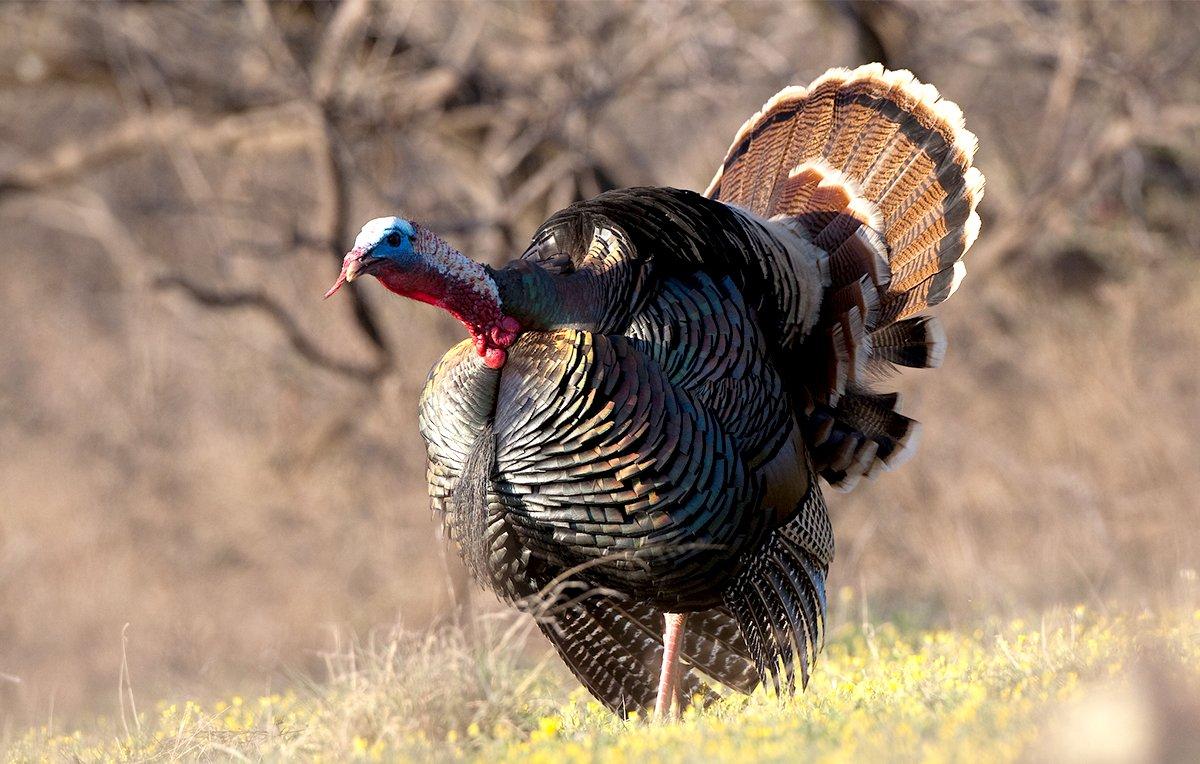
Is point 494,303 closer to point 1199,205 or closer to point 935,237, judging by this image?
point 935,237

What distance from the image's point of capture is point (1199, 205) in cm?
1076

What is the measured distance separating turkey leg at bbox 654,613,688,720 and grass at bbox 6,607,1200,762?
0.17m

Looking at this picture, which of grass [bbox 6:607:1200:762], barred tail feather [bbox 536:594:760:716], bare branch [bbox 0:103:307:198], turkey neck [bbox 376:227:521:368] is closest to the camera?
grass [bbox 6:607:1200:762]

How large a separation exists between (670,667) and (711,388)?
102 cm

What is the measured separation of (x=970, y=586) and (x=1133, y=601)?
153cm

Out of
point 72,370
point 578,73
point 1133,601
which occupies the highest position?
point 578,73

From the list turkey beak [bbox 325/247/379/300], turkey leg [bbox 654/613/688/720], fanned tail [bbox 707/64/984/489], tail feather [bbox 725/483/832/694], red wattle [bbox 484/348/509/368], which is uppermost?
fanned tail [bbox 707/64/984/489]

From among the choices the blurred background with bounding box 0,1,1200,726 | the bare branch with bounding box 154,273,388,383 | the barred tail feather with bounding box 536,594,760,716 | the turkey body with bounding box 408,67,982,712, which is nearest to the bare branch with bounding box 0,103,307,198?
the blurred background with bounding box 0,1,1200,726

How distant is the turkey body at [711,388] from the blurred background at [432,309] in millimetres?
2909

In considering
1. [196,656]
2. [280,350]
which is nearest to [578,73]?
[280,350]

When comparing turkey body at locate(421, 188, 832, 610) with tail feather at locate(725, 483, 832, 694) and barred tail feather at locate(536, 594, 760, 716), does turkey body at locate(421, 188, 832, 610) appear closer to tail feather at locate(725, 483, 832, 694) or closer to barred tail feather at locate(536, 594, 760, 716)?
tail feather at locate(725, 483, 832, 694)

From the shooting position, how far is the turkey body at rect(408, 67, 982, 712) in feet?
12.2

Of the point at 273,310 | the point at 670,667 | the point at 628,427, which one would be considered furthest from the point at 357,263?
the point at 273,310

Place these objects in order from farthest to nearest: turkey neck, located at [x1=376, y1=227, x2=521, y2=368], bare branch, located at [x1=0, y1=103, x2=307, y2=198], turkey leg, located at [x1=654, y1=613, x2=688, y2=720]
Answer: bare branch, located at [x1=0, y1=103, x2=307, y2=198]
turkey leg, located at [x1=654, y1=613, x2=688, y2=720]
turkey neck, located at [x1=376, y1=227, x2=521, y2=368]
